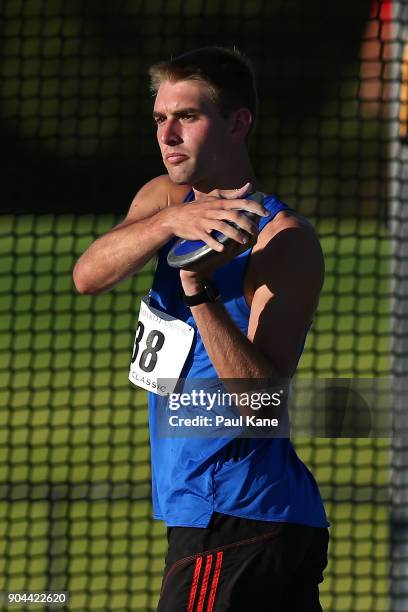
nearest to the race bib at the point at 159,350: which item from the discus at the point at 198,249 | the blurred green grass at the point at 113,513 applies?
the discus at the point at 198,249

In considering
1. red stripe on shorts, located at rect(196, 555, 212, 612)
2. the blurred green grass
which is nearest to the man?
red stripe on shorts, located at rect(196, 555, 212, 612)

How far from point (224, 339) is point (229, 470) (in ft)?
1.02

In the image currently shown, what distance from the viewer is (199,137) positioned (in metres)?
2.22

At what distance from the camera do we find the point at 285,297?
2.10 metres

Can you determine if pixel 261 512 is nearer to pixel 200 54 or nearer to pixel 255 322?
pixel 255 322

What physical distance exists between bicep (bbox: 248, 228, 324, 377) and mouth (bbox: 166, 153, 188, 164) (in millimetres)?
256

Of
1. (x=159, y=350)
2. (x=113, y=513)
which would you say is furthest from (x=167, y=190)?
(x=113, y=513)

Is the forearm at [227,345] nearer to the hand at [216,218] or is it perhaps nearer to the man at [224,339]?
the man at [224,339]

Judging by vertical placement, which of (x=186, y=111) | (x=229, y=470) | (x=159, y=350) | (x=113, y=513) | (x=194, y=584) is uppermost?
(x=186, y=111)

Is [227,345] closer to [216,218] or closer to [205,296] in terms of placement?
[205,296]

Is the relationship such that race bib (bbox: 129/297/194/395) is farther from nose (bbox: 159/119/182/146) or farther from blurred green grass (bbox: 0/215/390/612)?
blurred green grass (bbox: 0/215/390/612)

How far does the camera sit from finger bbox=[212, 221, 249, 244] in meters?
1.87

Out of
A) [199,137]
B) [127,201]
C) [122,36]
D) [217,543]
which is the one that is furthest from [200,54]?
[122,36]

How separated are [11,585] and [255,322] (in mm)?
2491
